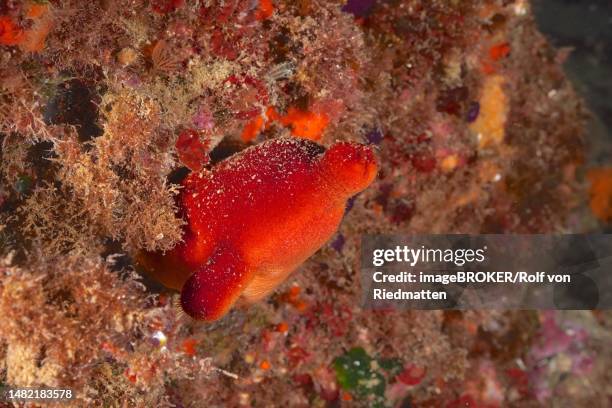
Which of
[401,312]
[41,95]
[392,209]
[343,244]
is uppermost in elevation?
[41,95]

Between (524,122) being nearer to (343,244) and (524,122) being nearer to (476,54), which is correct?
(476,54)

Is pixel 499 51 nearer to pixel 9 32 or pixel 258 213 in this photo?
pixel 258 213

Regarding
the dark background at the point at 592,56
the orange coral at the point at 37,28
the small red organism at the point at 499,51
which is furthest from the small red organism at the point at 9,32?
the dark background at the point at 592,56

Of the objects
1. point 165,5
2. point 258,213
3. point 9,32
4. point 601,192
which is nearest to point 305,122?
point 258,213

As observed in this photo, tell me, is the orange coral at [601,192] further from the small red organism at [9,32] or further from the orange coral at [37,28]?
the small red organism at [9,32]

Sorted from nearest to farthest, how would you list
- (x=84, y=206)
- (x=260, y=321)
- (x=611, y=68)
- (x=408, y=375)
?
(x=84, y=206) → (x=260, y=321) → (x=408, y=375) → (x=611, y=68)

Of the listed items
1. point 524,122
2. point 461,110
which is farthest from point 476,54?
point 524,122
